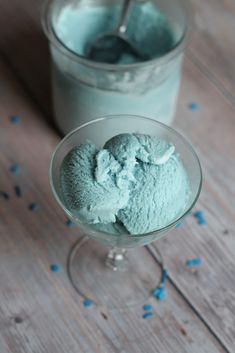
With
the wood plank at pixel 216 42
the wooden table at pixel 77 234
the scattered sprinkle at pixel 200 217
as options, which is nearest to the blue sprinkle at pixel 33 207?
the wooden table at pixel 77 234

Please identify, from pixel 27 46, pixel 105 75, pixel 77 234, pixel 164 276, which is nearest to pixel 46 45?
pixel 27 46

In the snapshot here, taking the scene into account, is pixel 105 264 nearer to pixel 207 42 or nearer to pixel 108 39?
pixel 108 39

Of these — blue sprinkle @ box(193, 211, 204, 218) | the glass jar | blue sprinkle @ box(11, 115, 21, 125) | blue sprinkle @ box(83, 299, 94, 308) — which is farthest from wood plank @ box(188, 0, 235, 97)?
blue sprinkle @ box(83, 299, 94, 308)

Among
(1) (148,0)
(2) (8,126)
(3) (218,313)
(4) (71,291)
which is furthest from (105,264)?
(1) (148,0)

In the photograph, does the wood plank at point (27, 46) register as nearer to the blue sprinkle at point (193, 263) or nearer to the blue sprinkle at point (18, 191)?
the blue sprinkle at point (18, 191)

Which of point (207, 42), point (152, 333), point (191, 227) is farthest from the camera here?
point (207, 42)

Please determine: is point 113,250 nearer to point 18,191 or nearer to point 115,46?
point 18,191
